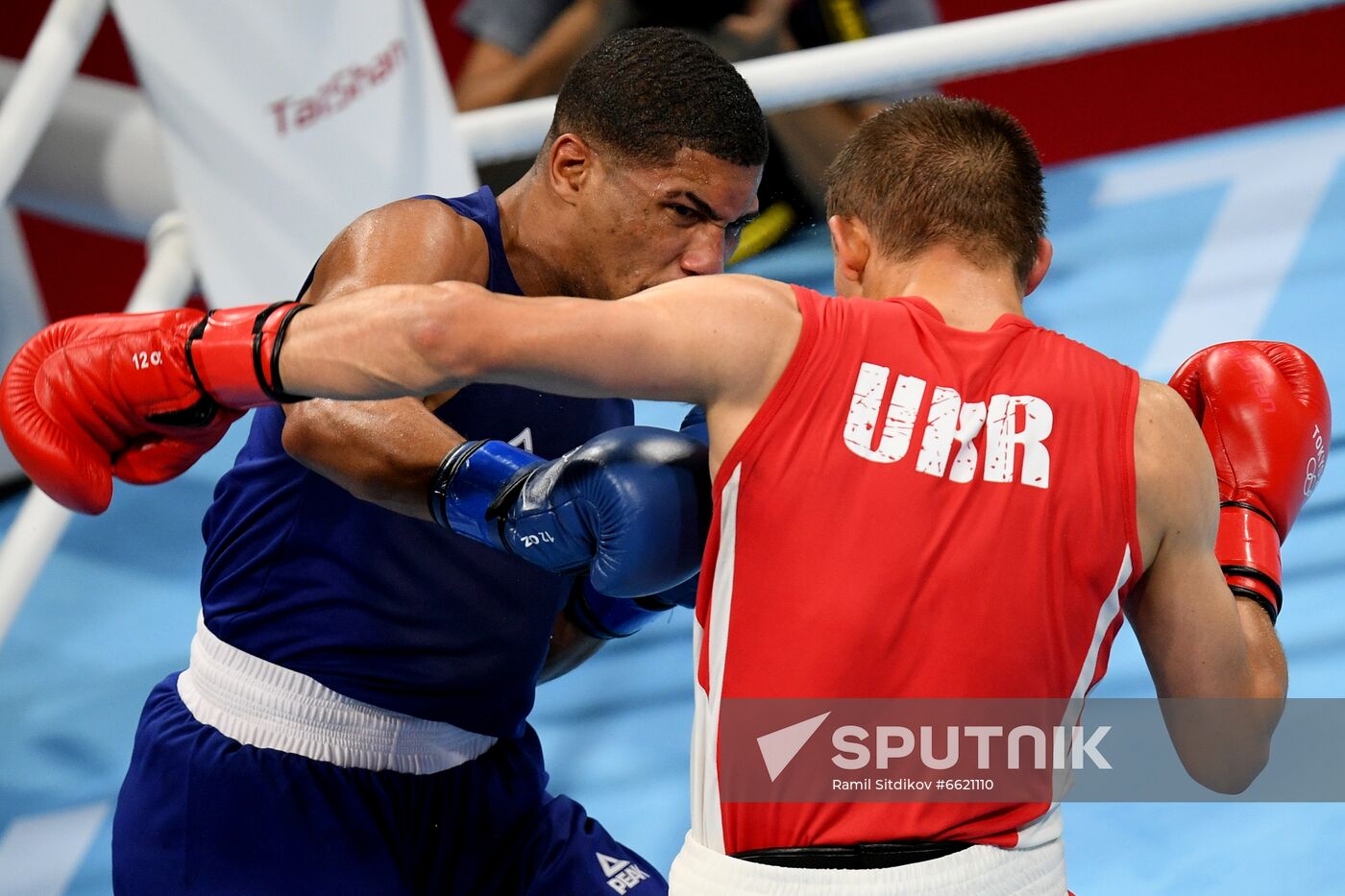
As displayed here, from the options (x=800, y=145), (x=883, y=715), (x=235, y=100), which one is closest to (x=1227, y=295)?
(x=800, y=145)

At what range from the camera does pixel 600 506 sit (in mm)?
1600

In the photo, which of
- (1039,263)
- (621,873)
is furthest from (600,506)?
(621,873)

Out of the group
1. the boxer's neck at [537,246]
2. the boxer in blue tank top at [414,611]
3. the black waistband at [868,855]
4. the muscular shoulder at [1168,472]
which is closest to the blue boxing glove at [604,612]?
the boxer in blue tank top at [414,611]

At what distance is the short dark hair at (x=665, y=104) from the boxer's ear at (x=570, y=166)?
2 cm

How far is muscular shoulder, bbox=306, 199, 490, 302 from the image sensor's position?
6.09 feet

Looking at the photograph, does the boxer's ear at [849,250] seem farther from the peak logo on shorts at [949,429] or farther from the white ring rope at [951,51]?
the white ring rope at [951,51]

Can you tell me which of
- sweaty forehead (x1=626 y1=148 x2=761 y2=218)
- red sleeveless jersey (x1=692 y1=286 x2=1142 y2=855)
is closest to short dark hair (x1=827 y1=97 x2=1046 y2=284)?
red sleeveless jersey (x1=692 y1=286 x2=1142 y2=855)

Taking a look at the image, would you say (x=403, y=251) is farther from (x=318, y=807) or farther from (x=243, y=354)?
(x=318, y=807)

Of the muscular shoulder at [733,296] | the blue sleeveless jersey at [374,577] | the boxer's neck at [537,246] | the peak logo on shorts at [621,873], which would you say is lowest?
the peak logo on shorts at [621,873]

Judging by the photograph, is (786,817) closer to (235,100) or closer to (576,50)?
(235,100)

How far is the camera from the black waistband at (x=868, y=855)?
1530mm

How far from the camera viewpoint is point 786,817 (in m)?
1.56

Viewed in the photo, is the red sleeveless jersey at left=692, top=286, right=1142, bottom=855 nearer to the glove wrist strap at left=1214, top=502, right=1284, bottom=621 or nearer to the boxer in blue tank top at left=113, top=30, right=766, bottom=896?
the glove wrist strap at left=1214, top=502, right=1284, bottom=621

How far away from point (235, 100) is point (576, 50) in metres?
1.70
